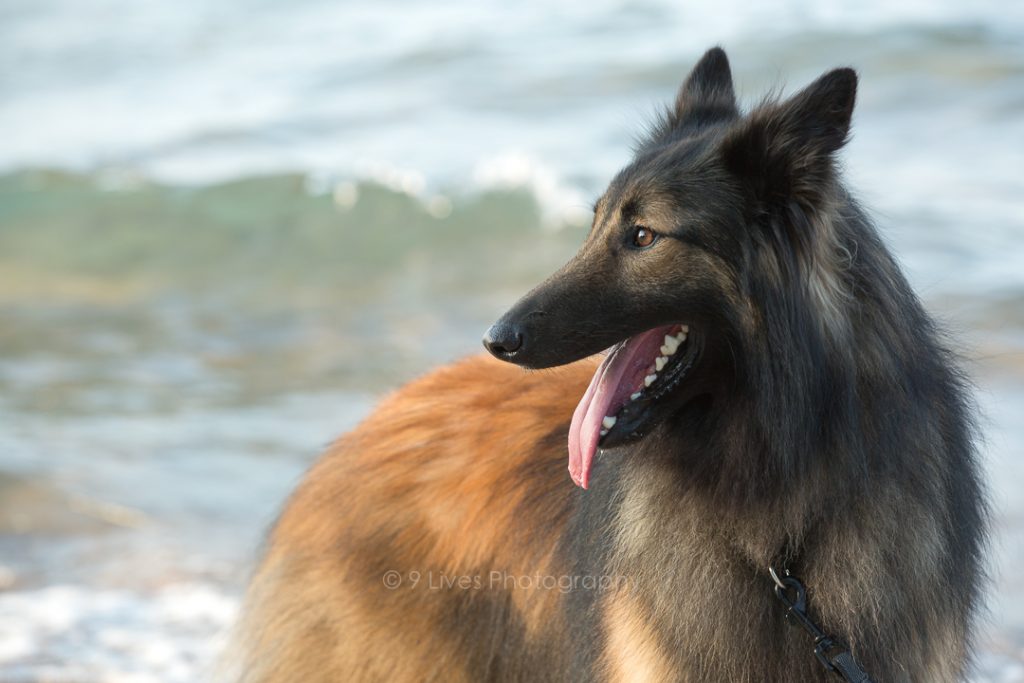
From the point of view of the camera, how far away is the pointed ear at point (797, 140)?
250cm

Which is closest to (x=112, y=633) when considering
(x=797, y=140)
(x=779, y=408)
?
(x=779, y=408)

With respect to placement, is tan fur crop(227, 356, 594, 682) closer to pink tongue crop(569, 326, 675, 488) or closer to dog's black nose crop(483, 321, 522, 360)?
pink tongue crop(569, 326, 675, 488)

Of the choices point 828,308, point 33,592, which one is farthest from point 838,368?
point 33,592

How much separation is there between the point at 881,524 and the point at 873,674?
318 millimetres

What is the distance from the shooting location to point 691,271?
8.67ft

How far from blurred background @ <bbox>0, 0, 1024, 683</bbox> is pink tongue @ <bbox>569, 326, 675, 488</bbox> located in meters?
0.83

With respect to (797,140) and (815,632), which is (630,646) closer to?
(815,632)

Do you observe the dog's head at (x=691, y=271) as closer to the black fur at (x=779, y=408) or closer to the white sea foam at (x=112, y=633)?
the black fur at (x=779, y=408)

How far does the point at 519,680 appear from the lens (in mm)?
3268

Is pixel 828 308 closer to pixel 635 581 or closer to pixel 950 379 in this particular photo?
pixel 950 379

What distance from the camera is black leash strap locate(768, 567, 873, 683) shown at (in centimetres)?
268

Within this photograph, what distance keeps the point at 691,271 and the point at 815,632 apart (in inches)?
31.7

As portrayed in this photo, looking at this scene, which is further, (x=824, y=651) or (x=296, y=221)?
(x=296, y=221)

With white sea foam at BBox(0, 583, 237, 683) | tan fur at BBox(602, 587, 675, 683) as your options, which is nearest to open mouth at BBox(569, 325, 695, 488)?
tan fur at BBox(602, 587, 675, 683)
